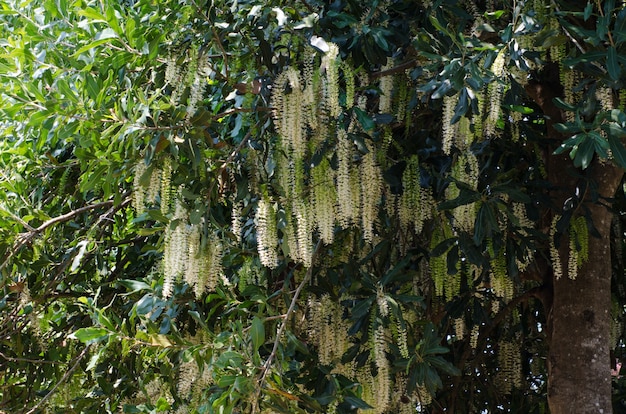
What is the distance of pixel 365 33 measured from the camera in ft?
9.51

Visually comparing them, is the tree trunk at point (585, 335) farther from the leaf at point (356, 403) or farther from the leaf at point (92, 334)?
the leaf at point (92, 334)

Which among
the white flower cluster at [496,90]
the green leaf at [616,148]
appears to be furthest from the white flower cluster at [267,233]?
the green leaf at [616,148]

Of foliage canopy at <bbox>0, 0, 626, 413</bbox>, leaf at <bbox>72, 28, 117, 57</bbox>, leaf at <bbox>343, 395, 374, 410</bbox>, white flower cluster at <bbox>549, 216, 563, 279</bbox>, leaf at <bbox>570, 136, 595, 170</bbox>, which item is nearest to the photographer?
leaf at <bbox>570, 136, 595, 170</bbox>

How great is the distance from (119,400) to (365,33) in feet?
6.99

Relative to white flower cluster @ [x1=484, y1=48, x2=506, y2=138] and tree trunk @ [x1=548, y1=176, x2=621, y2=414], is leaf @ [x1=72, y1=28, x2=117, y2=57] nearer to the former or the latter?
white flower cluster @ [x1=484, y1=48, x2=506, y2=138]

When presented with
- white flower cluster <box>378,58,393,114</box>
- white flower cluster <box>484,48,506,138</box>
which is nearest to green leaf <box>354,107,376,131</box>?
white flower cluster <box>378,58,393,114</box>

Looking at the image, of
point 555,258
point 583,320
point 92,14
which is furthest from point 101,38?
point 583,320

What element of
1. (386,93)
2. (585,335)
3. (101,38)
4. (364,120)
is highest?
(101,38)

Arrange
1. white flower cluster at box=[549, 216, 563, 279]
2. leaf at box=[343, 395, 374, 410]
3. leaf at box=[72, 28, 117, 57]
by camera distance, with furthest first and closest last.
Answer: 1. white flower cluster at box=[549, 216, 563, 279]
2. leaf at box=[72, 28, 117, 57]
3. leaf at box=[343, 395, 374, 410]

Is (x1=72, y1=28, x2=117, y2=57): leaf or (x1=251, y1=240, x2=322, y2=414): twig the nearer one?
(x1=251, y1=240, x2=322, y2=414): twig

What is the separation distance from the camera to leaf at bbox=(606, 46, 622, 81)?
2.56 meters

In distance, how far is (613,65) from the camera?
2.58 metres

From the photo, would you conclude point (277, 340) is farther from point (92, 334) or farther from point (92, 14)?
point (92, 14)

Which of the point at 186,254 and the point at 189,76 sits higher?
the point at 189,76
